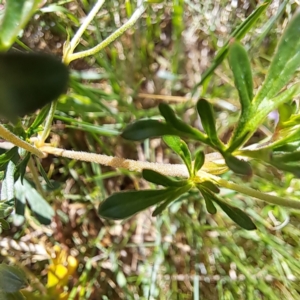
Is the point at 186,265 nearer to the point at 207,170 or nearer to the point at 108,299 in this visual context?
the point at 108,299

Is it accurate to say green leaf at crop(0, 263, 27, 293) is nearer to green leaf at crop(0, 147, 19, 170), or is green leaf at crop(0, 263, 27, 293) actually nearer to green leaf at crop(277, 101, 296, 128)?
green leaf at crop(0, 147, 19, 170)

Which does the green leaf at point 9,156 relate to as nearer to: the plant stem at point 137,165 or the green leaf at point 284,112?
the plant stem at point 137,165

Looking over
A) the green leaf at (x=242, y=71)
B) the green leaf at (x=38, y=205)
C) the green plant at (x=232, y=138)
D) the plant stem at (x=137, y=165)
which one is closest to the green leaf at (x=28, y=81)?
the green plant at (x=232, y=138)

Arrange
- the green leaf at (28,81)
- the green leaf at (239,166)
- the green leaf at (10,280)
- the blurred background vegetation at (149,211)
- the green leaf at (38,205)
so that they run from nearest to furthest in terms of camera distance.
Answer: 1. the green leaf at (28,81)
2. the green leaf at (239,166)
3. the green leaf at (10,280)
4. the green leaf at (38,205)
5. the blurred background vegetation at (149,211)

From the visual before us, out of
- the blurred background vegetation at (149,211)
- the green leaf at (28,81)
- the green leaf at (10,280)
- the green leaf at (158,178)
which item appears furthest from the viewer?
the blurred background vegetation at (149,211)

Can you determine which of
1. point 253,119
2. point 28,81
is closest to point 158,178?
point 253,119

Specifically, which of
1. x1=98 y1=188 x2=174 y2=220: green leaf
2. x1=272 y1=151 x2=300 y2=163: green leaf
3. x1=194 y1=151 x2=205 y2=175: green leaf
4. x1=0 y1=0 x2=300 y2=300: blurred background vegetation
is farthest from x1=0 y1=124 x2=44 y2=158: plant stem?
x1=0 y1=0 x2=300 y2=300: blurred background vegetation

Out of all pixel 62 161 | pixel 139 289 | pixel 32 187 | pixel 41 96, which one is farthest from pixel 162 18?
pixel 41 96
